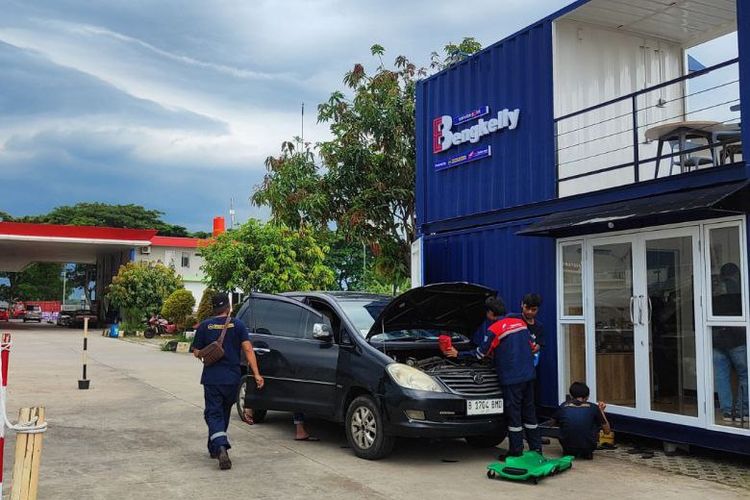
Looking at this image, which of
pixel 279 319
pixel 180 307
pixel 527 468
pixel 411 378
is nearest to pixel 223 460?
pixel 411 378

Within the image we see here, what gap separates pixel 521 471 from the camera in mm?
6316

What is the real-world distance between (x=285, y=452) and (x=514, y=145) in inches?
205

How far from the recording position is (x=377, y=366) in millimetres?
7023

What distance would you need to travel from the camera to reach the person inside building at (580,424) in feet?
23.6

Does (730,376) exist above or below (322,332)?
below

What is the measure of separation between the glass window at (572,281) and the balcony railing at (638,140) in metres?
0.93

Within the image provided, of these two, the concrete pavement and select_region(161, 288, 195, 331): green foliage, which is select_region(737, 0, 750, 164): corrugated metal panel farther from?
select_region(161, 288, 195, 331): green foliage

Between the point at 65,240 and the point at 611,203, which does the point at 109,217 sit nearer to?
the point at 65,240

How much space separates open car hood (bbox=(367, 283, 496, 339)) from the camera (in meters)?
7.57

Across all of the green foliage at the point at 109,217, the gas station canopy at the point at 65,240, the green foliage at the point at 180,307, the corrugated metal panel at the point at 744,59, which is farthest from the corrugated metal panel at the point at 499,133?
the green foliage at the point at 109,217

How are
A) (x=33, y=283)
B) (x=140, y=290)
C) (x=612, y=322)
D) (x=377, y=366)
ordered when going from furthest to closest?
(x=33, y=283) → (x=140, y=290) → (x=612, y=322) → (x=377, y=366)

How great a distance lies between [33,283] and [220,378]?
68.2m

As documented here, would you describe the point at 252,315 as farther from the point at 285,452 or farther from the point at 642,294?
the point at 642,294

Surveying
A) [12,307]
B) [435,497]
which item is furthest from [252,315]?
[12,307]
